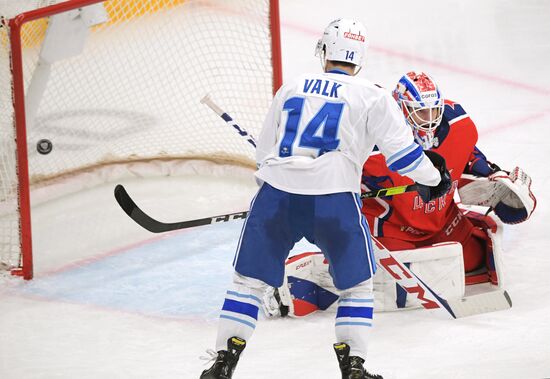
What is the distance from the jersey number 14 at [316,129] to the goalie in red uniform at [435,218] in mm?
700

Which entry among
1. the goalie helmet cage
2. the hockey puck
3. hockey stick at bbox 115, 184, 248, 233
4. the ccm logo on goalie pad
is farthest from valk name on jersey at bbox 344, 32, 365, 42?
the hockey puck

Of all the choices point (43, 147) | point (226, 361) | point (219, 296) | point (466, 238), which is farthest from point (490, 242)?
point (43, 147)

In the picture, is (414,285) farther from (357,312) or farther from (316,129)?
(316,129)

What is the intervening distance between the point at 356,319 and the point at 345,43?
0.73 meters

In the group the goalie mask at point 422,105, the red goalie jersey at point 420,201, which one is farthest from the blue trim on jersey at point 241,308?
the goalie mask at point 422,105

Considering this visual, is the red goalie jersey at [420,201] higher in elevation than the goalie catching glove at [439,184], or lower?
lower

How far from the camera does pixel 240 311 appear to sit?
2898 millimetres

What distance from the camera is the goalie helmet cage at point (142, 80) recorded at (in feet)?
14.6

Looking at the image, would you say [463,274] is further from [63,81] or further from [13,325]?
[63,81]

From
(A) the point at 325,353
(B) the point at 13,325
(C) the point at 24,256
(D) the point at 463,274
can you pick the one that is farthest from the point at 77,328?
(D) the point at 463,274

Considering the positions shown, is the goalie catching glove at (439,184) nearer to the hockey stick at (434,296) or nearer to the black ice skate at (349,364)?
the hockey stick at (434,296)

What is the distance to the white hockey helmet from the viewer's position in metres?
2.99

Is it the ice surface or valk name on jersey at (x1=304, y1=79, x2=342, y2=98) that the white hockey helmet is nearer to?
valk name on jersey at (x1=304, y1=79, x2=342, y2=98)

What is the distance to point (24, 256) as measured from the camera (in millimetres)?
3979
